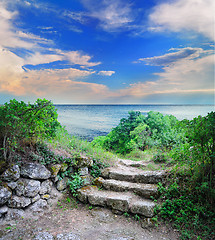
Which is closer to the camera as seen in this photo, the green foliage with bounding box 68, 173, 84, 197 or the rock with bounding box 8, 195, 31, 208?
the rock with bounding box 8, 195, 31, 208

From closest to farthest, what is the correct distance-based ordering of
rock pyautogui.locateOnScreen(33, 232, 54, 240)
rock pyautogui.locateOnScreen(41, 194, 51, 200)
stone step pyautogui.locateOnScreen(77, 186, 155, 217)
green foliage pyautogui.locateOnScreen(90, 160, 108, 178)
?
rock pyautogui.locateOnScreen(33, 232, 54, 240) < stone step pyautogui.locateOnScreen(77, 186, 155, 217) < rock pyautogui.locateOnScreen(41, 194, 51, 200) < green foliage pyautogui.locateOnScreen(90, 160, 108, 178)

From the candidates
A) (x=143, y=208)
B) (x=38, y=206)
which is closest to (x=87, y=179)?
(x=38, y=206)

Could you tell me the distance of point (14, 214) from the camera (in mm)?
4301

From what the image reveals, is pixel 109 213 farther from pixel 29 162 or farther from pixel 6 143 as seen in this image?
pixel 6 143

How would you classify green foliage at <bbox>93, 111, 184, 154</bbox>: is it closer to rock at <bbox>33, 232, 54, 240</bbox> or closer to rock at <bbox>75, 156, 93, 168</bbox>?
rock at <bbox>75, 156, 93, 168</bbox>

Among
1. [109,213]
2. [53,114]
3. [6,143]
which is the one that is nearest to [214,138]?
[109,213]

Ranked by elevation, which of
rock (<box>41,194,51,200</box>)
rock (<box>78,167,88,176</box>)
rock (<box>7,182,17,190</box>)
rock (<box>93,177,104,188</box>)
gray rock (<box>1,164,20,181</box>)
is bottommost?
rock (<box>41,194,51,200</box>)

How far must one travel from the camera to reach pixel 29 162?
507 cm

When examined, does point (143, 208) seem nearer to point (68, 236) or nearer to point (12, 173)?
point (68, 236)

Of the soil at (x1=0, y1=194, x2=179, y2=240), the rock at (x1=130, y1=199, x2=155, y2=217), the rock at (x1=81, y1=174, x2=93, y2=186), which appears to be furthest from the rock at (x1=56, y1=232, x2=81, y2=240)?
the rock at (x1=81, y1=174, x2=93, y2=186)

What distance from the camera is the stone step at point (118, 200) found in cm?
452

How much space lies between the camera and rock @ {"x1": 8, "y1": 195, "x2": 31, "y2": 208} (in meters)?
4.34

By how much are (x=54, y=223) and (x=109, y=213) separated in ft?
4.83

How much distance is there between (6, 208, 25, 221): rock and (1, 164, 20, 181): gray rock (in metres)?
0.75
